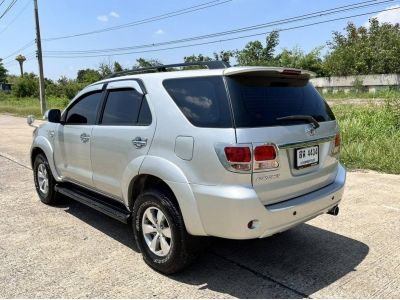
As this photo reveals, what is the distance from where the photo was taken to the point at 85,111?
4875 mm

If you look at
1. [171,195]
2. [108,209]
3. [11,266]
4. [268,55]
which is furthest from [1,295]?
[268,55]

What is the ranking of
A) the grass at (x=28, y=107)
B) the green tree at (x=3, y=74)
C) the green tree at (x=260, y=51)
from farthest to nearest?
the green tree at (x=3, y=74) < the green tree at (x=260, y=51) < the grass at (x=28, y=107)

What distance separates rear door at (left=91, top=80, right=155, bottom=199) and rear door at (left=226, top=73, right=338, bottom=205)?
0.93 meters

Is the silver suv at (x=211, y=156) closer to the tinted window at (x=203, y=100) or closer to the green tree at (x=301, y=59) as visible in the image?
the tinted window at (x=203, y=100)

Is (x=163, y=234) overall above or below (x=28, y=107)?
below

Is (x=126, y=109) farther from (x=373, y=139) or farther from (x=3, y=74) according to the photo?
(x=3, y=74)

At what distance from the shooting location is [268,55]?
5900 cm

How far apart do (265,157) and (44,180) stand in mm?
3809

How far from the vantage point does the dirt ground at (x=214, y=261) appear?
11.2 ft

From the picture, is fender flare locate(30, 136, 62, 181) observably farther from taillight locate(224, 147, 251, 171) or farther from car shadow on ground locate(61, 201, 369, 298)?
taillight locate(224, 147, 251, 171)

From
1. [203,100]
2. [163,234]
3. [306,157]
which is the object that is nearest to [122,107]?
[203,100]

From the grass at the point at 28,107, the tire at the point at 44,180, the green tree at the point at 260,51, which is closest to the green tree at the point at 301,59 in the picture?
the green tree at the point at 260,51

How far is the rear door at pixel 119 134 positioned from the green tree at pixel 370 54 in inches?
1848

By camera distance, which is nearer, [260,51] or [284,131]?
[284,131]
